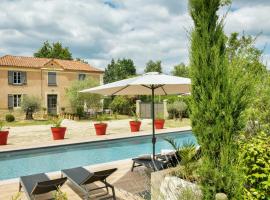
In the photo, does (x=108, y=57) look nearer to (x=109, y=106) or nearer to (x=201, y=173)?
(x=109, y=106)

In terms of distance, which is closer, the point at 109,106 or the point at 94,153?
the point at 94,153

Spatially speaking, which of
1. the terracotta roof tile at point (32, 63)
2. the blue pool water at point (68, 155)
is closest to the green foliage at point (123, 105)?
the terracotta roof tile at point (32, 63)

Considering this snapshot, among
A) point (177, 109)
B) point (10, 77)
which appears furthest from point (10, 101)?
point (177, 109)

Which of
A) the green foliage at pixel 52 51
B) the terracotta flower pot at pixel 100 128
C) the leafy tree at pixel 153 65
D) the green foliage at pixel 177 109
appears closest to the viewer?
the terracotta flower pot at pixel 100 128

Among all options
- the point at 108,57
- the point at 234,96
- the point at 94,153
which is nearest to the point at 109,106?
the point at 94,153

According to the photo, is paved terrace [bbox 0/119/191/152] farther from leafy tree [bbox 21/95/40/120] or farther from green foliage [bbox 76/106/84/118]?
green foliage [bbox 76/106/84/118]

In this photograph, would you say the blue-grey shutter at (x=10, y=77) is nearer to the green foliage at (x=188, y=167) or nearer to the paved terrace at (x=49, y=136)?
the paved terrace at (x=49, y=136)

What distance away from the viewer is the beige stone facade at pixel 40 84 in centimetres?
2941

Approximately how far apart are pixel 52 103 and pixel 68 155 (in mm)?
22425

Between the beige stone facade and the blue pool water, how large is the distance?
2030 centimetres

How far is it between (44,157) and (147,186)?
6.96m

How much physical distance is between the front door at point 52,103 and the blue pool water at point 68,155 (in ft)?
66.6

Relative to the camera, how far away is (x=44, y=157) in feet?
36.9

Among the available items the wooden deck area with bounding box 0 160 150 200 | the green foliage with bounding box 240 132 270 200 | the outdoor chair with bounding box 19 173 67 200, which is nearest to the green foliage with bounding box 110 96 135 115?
the wooden deck area with bounding box 0 160 150 200
